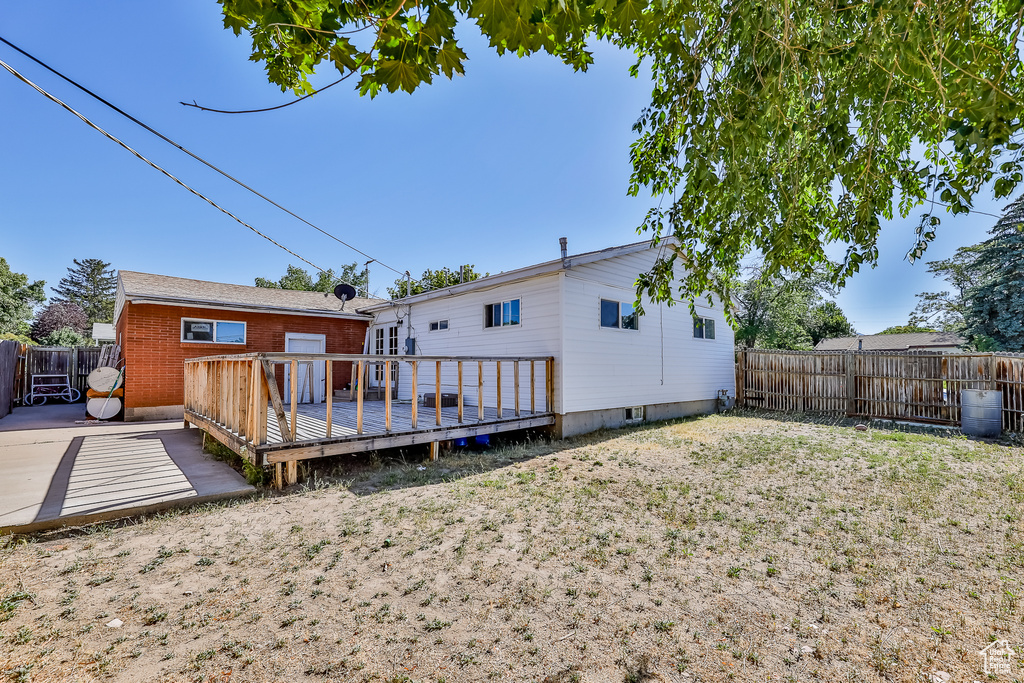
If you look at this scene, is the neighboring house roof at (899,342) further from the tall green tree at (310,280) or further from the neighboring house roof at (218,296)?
the tall green tree at (310,280)

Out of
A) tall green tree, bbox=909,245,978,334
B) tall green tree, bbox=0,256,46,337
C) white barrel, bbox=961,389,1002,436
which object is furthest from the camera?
tall green tree, bbox=0,256,46,337

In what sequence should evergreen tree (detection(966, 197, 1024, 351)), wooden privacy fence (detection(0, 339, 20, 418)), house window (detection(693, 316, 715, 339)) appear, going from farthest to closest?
1. evergreen tree (detection(966, 197, 1024, 351))
2. house window (detection(693, 316, 715, 339))
3. wooden privacy fence (detection(0, 339, 20, 418))

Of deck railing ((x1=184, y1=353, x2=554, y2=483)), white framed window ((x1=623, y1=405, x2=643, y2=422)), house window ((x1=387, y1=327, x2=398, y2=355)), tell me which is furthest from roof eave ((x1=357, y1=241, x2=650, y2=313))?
white framed window ((x1=623, y1=405, x2=643, y2=422))

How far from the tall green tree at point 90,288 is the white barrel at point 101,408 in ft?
158

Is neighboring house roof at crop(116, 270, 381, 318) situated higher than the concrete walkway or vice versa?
neighboring house roof at crop(116, 270, 381, 318)

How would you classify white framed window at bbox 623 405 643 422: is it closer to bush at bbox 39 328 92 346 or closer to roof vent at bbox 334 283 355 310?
roof vent at bbox 334 283 355 310

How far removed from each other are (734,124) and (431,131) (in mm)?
9524

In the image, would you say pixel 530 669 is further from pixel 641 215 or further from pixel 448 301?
pixel 448 301

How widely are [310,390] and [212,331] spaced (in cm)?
298

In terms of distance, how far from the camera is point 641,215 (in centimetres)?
307

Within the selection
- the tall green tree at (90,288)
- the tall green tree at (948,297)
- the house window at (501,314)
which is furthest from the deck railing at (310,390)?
the tall green tree at (90,288)

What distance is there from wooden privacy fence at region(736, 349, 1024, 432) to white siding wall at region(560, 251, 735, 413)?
5.19 feet

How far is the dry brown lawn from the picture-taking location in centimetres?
216

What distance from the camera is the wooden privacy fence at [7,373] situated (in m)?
10.8
